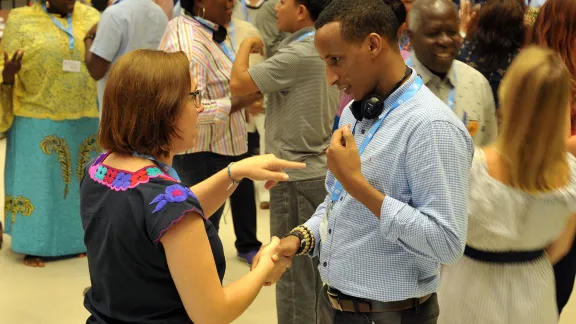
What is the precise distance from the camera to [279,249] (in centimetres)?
216

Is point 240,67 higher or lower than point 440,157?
lower

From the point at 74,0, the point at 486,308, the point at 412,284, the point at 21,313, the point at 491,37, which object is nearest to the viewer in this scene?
the point at 412,284

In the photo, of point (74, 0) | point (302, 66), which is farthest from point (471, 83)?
point (74, 0)

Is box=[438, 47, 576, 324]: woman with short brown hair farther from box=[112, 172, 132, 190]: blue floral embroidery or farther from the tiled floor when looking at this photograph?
the tiled floor

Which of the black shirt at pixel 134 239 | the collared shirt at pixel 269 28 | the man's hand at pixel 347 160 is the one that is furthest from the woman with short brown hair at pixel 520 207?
the collared shirt at pixel 269 28

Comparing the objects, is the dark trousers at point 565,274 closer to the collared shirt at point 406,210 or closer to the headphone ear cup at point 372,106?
the collared shirt at point 406,210

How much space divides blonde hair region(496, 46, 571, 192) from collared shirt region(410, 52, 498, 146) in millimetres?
950

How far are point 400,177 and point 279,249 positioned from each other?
464 millimetres

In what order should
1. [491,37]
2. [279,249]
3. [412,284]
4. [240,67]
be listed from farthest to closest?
[491,37]
[240,67]
[279,249]
[412,284]

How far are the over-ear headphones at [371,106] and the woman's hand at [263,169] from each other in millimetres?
242

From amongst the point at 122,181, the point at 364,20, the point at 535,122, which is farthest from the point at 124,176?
the point at 535,122

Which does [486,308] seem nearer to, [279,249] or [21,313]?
[279,249]

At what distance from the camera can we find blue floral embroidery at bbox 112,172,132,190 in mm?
1797

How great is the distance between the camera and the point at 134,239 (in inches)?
69.4
